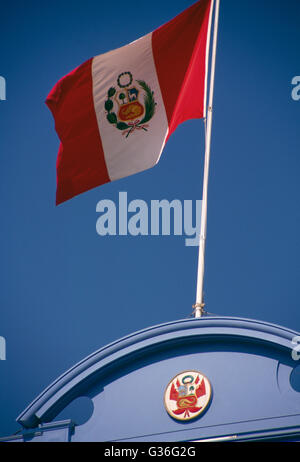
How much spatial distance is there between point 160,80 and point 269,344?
19.3 feet

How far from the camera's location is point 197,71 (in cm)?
1343

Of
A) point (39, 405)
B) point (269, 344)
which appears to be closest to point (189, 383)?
point (269, 344)

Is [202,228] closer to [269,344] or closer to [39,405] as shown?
[269,344]

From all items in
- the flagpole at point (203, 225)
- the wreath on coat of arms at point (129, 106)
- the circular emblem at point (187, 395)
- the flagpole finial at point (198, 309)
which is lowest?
the circular emblem at point (187, 395)

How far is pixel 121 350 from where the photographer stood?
1080 cm

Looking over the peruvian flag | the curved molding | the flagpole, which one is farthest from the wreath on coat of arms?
the curved molding

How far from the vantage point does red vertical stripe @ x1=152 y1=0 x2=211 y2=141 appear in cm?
1338

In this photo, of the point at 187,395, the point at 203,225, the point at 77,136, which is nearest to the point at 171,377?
the point at 187,395

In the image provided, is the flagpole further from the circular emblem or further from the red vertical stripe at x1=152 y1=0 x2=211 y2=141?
the circular emblem

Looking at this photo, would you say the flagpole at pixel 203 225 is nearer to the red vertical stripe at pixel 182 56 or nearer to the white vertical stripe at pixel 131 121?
the red vertical stripe at pixel 182 56

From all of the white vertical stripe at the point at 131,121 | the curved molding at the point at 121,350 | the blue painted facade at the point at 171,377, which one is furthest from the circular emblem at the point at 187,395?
the white vertical stripe at the point at 131,121

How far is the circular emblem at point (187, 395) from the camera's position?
10039mm

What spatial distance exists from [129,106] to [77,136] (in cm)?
110

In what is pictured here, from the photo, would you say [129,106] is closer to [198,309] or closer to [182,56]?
[182,56]
